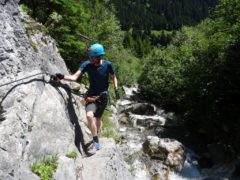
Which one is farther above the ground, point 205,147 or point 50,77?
point 50,77

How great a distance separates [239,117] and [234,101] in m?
1.17

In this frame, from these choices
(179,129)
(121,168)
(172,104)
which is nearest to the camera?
(121,168)

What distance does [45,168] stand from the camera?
6766 millimetres

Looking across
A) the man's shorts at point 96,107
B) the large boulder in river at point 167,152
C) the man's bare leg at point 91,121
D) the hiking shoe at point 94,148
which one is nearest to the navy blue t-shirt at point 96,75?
the man's shorts at point 96,107

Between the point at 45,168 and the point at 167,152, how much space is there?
12.8 meters

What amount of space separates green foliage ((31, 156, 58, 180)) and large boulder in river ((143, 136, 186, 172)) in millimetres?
12099

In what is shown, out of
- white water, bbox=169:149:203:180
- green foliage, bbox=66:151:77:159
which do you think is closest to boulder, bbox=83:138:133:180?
green foliage, bbox=66:151:77:159

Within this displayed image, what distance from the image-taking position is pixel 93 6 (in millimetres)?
36875

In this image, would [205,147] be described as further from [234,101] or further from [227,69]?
[227,69]

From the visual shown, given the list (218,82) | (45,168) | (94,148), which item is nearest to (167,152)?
(218,82)

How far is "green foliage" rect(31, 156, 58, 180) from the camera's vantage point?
664 centimetres

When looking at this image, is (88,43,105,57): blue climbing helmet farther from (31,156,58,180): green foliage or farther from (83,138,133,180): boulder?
(31,156,58,180): green foliage

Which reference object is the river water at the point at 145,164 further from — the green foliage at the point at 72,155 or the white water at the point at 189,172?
the green foliage at the point at 72,155

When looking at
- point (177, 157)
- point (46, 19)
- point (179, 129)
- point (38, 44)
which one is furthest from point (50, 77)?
point (179, 129)
